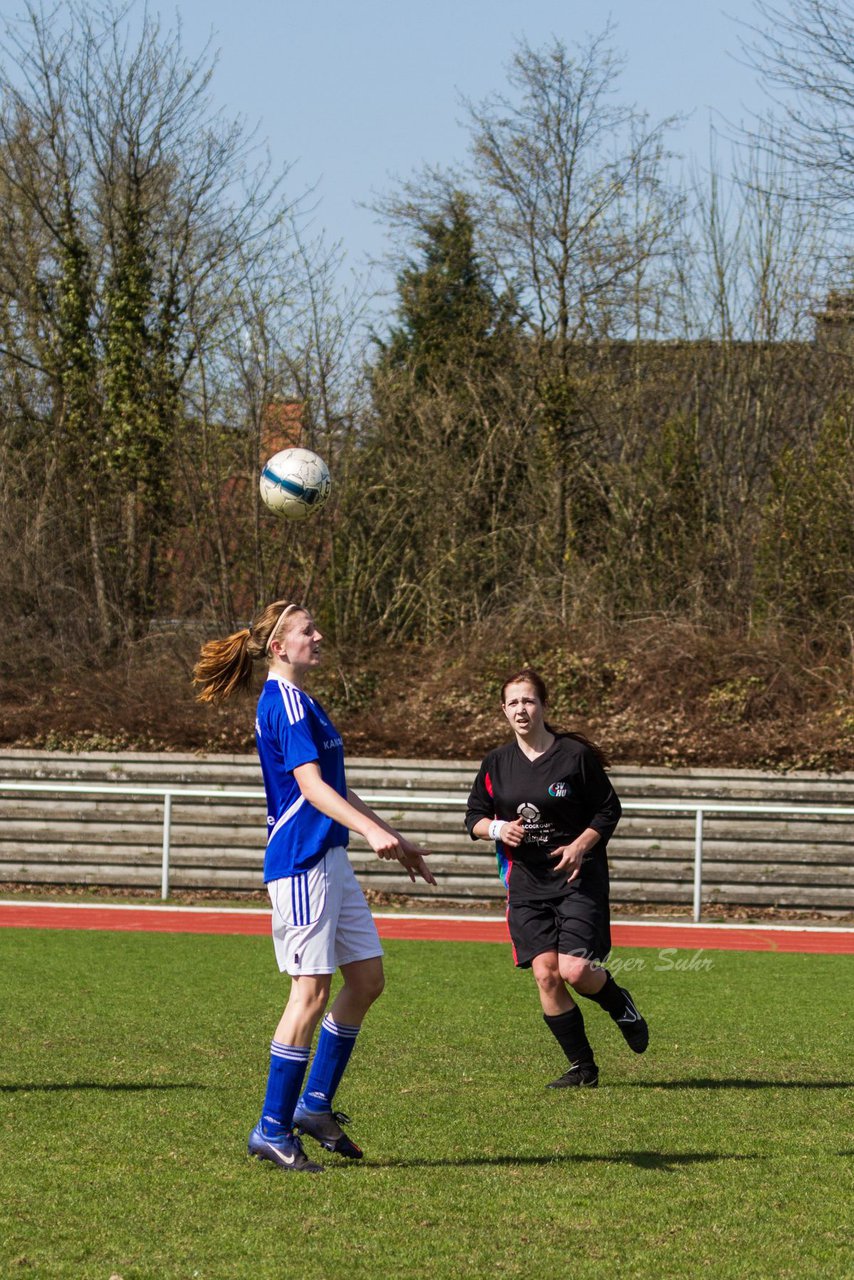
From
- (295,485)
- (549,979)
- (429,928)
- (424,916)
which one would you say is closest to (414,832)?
(424,916)

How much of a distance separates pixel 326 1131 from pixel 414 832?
11369mm

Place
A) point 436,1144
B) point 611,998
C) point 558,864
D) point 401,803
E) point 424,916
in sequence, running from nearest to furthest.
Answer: point 436,1144
point 558,864
point 611,998
point 424,916
point 401,803

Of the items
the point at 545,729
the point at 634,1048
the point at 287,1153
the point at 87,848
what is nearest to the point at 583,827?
the point at 545,729

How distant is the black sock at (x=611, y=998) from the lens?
6910 mm

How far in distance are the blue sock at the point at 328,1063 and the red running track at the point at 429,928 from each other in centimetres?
784

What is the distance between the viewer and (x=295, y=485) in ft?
32.8

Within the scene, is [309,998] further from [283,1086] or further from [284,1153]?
[284,1153]

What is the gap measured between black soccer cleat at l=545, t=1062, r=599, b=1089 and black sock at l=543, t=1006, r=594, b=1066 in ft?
0.05

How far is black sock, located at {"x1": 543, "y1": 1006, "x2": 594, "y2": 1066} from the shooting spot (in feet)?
22.4

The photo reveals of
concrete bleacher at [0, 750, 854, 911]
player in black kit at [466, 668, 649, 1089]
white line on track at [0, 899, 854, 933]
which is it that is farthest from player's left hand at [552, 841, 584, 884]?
concrete bleacher at [0, 750, 854, 911]

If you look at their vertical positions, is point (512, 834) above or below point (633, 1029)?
above

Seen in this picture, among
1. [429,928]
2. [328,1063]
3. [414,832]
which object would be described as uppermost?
[328,1063]

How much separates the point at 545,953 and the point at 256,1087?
1.41 metres

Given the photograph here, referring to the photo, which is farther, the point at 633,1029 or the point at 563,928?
the point at 633,1029
